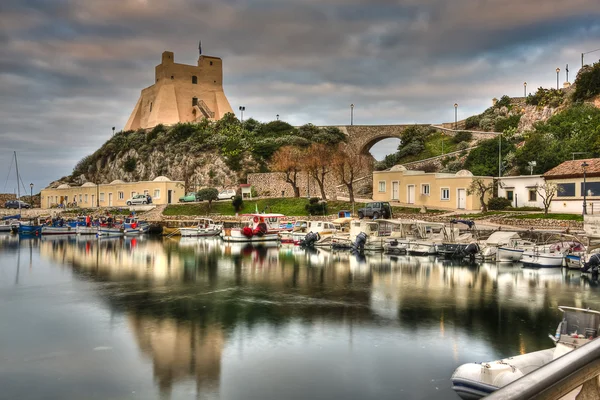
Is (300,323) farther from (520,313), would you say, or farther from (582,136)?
(582,136)

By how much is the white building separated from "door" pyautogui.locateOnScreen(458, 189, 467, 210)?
2.56 meters

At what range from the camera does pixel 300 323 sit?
13297 millimetres

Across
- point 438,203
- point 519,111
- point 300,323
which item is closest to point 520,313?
point 300,323

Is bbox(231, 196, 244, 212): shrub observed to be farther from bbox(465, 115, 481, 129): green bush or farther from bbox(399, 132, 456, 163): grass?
bbox(465, 115, 481, 129): green bush

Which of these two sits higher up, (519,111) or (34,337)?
(519,111)

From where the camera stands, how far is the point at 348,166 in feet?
175

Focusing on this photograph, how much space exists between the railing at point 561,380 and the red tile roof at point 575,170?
1281 inches

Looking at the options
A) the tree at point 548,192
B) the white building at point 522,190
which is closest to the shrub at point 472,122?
the white building at point 522,190

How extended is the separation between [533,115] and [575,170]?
25667 mm

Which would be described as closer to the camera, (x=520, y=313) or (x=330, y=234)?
(x=520, y=313)

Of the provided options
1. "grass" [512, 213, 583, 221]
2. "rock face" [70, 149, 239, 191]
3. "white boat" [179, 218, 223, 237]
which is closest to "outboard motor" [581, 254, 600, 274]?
"grass" [512, 213, 583, 221]

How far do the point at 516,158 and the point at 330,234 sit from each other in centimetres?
1943

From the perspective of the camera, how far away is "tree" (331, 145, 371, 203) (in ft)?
147

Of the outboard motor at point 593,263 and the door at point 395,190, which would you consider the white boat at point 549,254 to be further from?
the door at point 395,190
